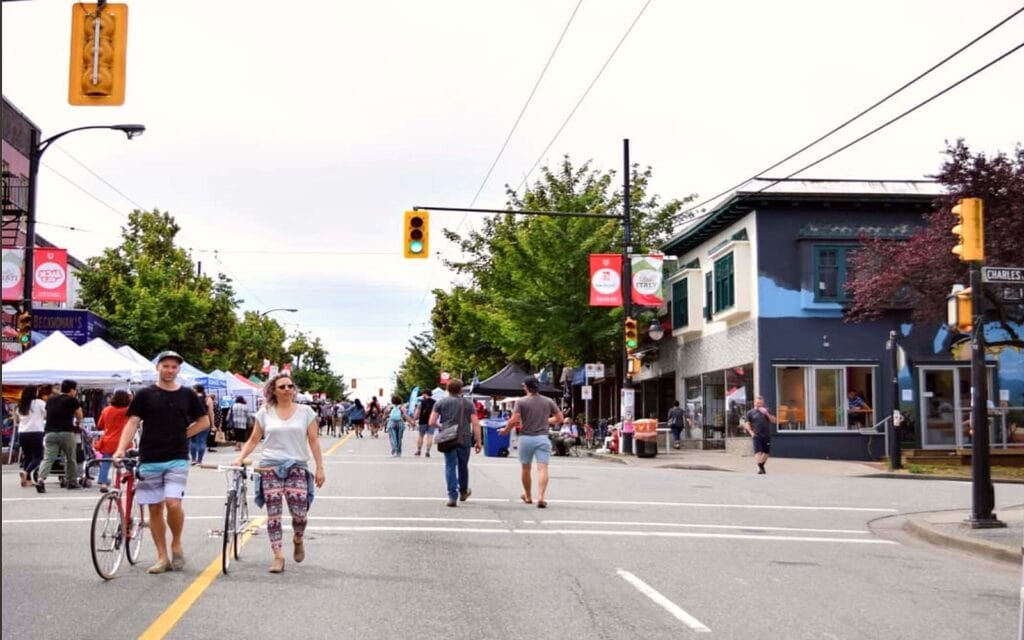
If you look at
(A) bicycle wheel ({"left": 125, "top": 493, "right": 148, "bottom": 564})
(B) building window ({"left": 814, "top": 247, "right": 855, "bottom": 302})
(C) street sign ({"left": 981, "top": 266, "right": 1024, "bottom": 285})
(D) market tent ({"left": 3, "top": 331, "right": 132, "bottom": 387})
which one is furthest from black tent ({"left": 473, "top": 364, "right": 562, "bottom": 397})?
(A) bicycle wheel ({"left": 125, "top": 493, "right": 148, "bottom": 564})

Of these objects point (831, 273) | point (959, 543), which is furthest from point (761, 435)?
point (959, 543)

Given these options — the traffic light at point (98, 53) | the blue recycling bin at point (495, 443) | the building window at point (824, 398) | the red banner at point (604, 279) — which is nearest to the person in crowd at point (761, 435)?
the red banner at point (604, 279)

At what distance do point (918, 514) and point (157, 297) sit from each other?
3600 cm

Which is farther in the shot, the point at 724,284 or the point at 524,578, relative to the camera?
the point at 724,284

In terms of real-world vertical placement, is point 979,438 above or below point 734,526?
above

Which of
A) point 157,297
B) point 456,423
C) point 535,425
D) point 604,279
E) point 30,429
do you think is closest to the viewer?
point 456,423

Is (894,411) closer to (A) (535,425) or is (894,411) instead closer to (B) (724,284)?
(B) (724,284)

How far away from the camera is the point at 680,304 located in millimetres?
40125

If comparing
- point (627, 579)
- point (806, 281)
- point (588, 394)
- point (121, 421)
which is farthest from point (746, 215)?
point (627, 579)

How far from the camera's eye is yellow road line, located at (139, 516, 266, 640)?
7105 mm

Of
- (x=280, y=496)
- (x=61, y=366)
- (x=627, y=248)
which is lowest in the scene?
(x=280, y=496)

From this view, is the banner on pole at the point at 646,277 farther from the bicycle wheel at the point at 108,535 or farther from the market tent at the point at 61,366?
the bicycle wheel at the point at 108,535

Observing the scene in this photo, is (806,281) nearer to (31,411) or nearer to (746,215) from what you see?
(746,215)

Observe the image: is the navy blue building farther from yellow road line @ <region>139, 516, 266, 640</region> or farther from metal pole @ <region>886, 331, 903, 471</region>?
yellow road line @ <region>139, 516, 266, 640</region>
